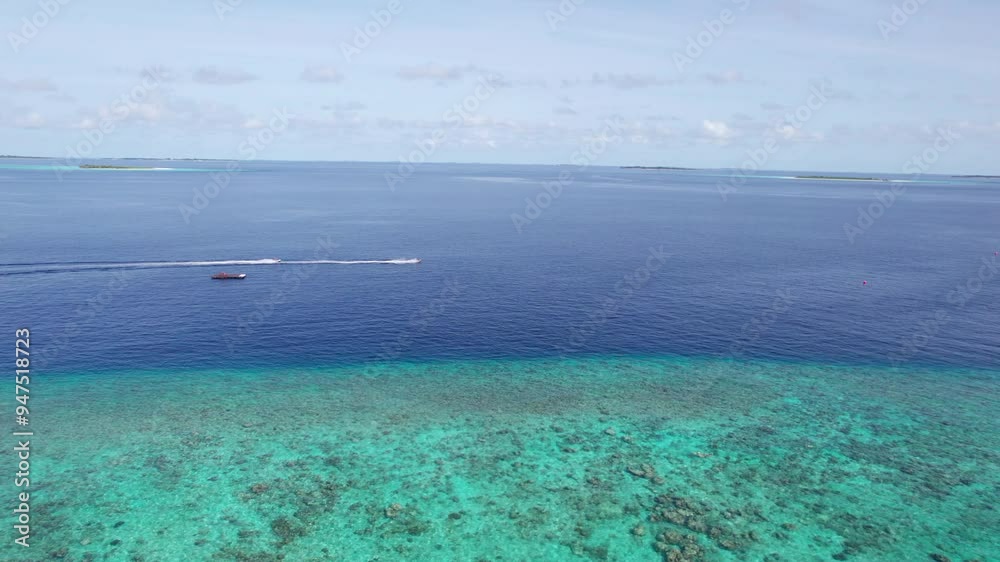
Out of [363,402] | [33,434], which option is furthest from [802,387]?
[33,434]

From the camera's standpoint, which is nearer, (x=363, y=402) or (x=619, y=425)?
(x=619, y=425)

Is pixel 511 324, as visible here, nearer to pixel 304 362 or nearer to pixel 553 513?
pixel 304 362

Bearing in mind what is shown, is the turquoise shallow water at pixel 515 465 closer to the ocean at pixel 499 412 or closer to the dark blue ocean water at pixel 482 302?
the ocean at pixel 499 412

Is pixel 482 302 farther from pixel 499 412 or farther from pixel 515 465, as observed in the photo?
pixel 515 465

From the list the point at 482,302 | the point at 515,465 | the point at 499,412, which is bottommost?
the point at 482,302

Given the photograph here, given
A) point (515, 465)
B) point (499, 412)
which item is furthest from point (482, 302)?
point (515, 465)

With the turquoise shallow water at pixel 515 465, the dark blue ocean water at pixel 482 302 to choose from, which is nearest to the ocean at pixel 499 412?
the turquoise shallow water at pixel 515 465
